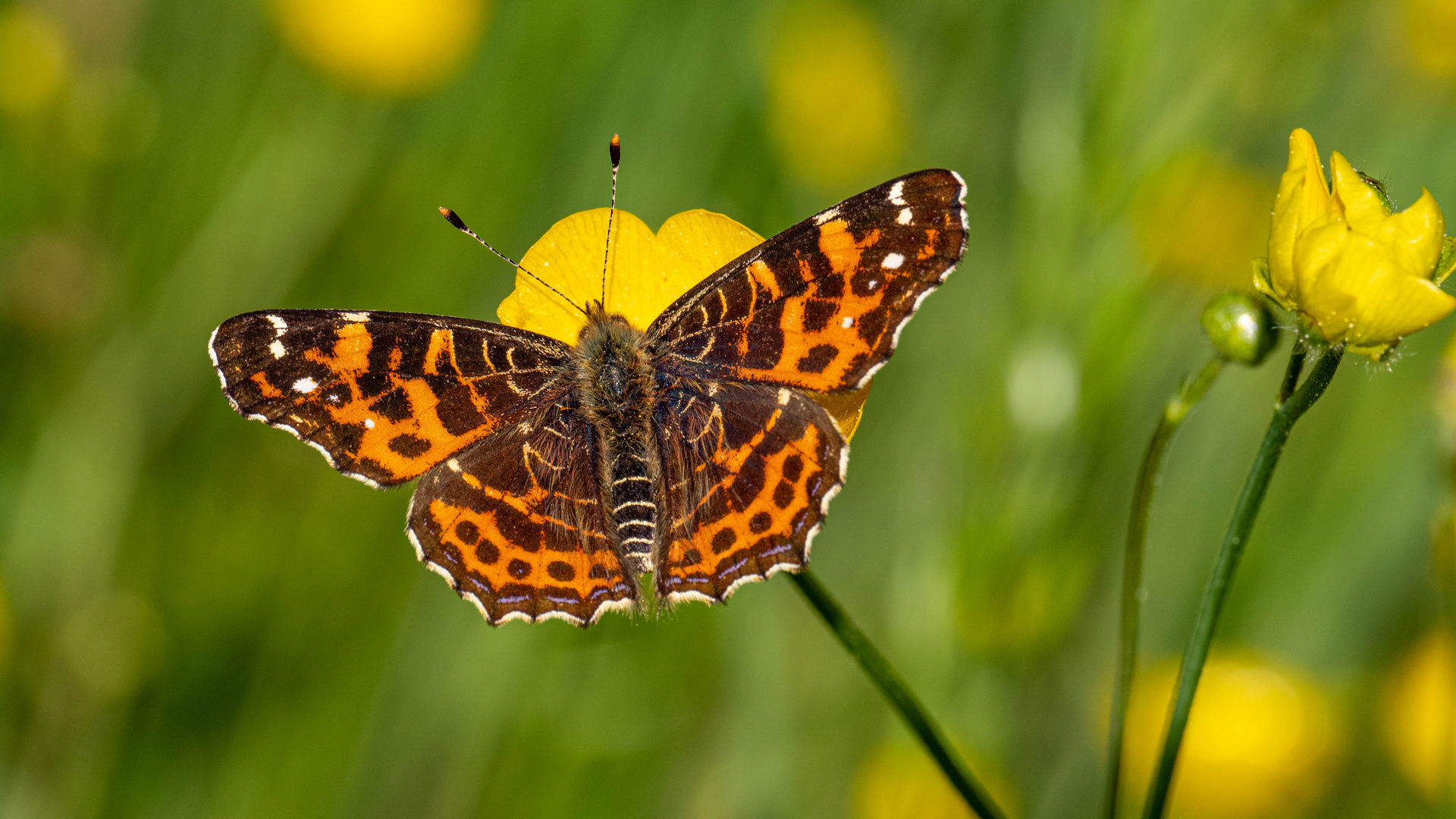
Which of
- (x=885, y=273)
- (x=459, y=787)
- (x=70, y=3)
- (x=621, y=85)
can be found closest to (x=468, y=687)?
(x=459, y=787)

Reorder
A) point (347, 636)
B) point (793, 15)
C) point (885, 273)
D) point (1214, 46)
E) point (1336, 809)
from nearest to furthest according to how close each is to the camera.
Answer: point (885, 273), point (1214, 46), point (1336, 809), point (347, 636), point (793, 15)

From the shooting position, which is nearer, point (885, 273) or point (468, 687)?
point (885, 273)

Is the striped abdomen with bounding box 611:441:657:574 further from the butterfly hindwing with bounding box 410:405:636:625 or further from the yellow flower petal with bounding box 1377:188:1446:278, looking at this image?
the yellow flower petal with bounding box 1377:188:1446:278

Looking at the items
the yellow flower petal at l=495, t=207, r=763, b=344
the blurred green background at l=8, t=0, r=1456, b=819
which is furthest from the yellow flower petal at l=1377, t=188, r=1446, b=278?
the yellow flower petal at l=495, t=207, r=763, b=344

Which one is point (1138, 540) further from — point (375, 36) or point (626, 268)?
point (375, 36)

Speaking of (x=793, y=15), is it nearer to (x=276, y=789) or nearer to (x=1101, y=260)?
(x=1101, y=260)

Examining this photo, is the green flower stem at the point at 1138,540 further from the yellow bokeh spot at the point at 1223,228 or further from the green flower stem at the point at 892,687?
the yellow bokeh spot at the point at 1223,228

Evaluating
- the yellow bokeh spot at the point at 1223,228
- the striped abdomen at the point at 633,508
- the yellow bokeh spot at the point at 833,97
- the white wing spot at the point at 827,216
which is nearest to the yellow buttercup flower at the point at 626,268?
the white wing spot at the point at 827,216
